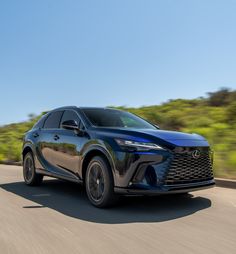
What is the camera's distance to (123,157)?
6.29 m

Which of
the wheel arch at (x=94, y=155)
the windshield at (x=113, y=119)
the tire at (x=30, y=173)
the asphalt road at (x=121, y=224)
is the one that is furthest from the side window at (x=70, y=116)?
the tire at (x=30, y=173)

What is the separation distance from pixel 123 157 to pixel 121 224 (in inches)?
40.4

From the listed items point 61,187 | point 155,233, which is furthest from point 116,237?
point 61,187

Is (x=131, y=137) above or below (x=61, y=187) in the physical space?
above

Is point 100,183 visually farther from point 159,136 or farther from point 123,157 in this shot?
point 159,136

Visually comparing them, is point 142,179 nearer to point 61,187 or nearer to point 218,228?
point 218,228

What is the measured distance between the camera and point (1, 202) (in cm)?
754

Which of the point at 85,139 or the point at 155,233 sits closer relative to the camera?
the point at 155,233

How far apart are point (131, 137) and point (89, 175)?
1122mm

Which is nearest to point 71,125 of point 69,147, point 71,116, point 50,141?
point 69,147

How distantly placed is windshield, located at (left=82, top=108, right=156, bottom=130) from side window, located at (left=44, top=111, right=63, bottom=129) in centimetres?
90

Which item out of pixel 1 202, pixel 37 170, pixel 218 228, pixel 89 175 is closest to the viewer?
pixel 218 228

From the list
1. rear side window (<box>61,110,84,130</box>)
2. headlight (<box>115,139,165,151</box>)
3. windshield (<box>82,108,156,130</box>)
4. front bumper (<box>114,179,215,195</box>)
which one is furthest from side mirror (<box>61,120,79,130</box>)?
front bumper (<box>114,179,215,195</box>)

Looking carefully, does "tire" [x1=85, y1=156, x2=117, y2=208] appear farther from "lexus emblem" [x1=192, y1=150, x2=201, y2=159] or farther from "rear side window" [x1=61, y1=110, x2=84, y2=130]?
"lexus emblem" [x1=192, y1=150, x2=201, y2=159]
